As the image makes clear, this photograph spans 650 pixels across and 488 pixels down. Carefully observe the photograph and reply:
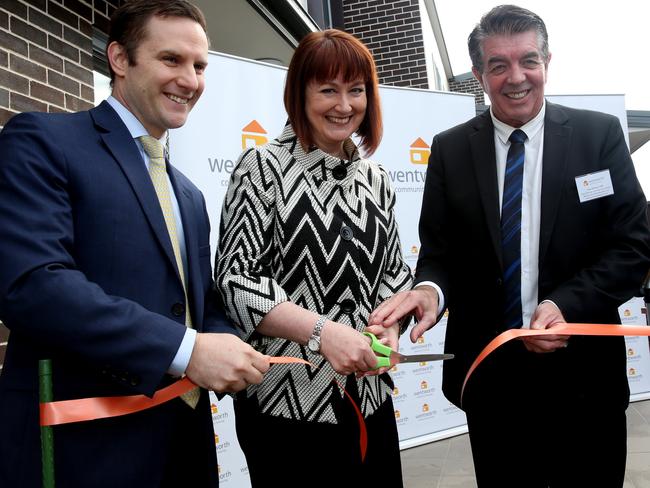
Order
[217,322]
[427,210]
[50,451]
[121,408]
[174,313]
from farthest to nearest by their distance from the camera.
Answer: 1. [427,210]
2. [217,322]
3. [174,313]
4. [121,408]
5. [50,451]

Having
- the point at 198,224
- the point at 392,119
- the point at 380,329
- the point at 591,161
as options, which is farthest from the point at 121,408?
the point at 392,119

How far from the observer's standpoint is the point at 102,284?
1.37 m

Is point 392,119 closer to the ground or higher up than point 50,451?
higher up

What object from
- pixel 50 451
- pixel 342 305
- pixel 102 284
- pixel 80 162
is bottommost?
pixel 50 451

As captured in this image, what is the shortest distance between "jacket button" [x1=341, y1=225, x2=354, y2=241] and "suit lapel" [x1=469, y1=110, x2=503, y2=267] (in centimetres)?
51

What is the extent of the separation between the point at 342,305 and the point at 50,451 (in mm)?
859

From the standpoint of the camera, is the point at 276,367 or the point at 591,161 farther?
the point at 591,161

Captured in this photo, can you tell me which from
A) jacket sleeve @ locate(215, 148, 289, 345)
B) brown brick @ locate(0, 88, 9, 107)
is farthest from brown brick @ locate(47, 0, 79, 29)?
jacket sleeve @ locate(215, 148, 289, 345)

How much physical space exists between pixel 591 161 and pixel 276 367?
1242 mm

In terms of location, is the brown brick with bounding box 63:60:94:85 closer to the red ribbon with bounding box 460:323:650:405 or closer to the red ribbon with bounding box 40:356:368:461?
the red ribbon with bounding box 40:356:368:461

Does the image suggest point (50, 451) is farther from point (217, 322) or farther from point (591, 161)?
point (591, 161)

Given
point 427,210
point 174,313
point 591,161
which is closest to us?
point 174,313

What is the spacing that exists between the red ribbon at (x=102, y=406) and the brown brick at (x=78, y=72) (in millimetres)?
2767

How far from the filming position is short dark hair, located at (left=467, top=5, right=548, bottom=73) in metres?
1.94
